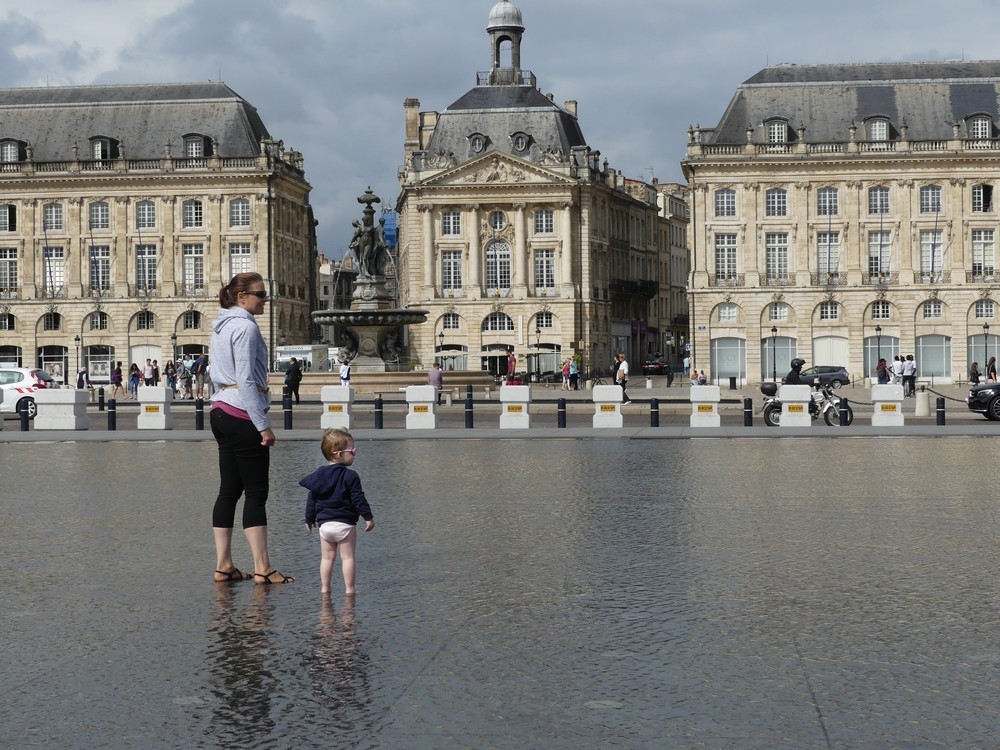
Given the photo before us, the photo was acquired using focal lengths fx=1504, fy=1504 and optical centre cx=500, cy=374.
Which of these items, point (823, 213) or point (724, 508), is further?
point (823, 213)

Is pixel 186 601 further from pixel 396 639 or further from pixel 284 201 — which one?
pixel 284 201

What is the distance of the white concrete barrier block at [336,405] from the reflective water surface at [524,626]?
16.1 meters

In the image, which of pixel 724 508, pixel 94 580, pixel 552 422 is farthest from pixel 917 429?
pixel 94 580

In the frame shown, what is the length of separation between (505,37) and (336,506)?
87827 millimetres

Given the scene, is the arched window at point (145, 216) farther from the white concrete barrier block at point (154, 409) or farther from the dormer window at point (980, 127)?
the white concrete barrier block at point (154, 409)

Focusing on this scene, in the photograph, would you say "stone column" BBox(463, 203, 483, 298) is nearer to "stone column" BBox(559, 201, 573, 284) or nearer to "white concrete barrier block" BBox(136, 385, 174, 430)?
"stone column" BBox(559, 201, 573, 284)

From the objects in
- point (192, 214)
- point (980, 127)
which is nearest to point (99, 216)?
point (192, 214)

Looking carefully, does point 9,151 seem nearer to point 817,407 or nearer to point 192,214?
point 192,214

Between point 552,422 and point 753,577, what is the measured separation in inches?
1041

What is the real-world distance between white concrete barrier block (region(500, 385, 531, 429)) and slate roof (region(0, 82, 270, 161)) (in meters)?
58.4

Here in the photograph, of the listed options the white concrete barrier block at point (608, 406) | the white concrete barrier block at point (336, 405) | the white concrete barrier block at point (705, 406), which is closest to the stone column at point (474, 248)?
the white concrete barrier block at point (336, 405)

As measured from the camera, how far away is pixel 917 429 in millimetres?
29422

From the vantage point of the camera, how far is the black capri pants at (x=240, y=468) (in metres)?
Result: 9.85

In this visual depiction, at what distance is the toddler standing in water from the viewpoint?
372 inches
